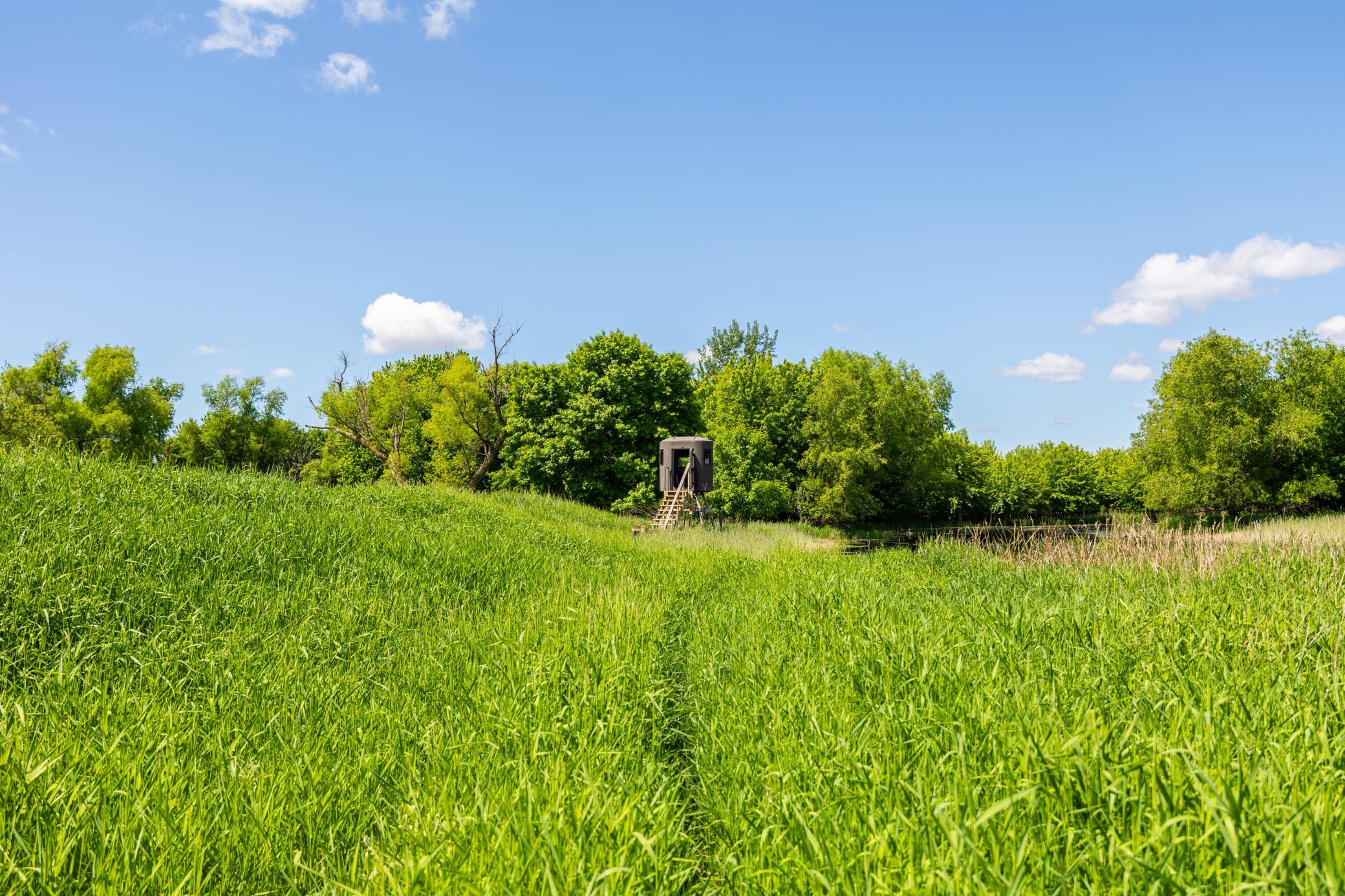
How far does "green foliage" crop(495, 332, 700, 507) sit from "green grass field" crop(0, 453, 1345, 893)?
75.9 feet

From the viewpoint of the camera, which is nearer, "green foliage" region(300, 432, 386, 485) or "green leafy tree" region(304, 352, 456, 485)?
"green leafy tree" region(304, 352, 456, 485)

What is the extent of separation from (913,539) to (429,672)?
110 feet

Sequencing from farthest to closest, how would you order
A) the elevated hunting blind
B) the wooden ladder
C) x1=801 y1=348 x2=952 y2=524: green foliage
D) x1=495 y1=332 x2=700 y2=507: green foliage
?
1. x1=801 y1=348 x2=952 y2=524: green foliage
2. x1=495 y1=332 x2=700 y2=507: green foliage
3. the elevated hunting blind
4. the wooden ladder

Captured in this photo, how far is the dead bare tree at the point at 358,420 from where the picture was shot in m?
33.7

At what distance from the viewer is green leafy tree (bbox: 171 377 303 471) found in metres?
47.2

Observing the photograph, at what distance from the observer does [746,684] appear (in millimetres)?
4664

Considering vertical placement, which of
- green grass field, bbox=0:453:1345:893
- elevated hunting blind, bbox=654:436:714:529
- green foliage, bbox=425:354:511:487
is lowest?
green grass field, bbox=0:453:1345:893

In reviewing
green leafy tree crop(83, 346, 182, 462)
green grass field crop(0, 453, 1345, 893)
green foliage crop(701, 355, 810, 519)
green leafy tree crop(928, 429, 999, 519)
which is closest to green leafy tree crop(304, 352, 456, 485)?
green leafy tree crop(83, 346, 182, 462)

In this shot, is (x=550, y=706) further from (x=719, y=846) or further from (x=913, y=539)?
(x=913, y=539)

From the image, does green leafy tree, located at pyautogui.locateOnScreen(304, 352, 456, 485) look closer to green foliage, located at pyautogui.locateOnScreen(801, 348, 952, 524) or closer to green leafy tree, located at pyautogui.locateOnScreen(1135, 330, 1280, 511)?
green foliage, located at pyautogui.locateOnScreen(801, 348, 952, 524)

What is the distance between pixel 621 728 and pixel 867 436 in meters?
33.8

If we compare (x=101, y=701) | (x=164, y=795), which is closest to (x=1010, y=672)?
(x=164, y=795)

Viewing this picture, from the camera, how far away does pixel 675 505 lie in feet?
81.1

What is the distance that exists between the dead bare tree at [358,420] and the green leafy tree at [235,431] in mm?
14874
